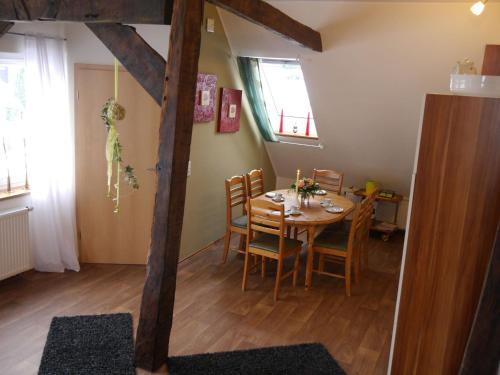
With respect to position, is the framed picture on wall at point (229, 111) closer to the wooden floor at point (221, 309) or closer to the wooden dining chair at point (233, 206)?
the wooden dining chair at point (233, 206)

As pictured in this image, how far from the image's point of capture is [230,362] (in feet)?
10.7

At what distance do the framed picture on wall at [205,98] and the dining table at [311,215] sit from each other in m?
1.03

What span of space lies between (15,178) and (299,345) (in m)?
2.84

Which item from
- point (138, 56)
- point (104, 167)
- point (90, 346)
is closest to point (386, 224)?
point (104, 167)

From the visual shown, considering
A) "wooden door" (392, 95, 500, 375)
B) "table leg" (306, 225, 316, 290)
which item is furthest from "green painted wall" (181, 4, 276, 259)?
"wooden door" (392, 95, 500, 375)

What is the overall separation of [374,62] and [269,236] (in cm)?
189

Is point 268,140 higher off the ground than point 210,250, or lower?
higher

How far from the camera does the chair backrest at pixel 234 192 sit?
4715 mm

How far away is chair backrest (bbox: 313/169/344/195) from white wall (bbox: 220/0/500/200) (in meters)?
0.39

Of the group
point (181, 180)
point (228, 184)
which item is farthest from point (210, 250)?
point (181, 180)

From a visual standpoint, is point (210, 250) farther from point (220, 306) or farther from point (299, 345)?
point (299, 345)

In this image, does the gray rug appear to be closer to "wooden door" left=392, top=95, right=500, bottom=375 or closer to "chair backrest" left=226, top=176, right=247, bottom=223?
"wooden door" left=392, top=95, right=500, bottom=375

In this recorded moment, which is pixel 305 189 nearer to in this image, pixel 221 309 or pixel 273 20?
pixel 221 309

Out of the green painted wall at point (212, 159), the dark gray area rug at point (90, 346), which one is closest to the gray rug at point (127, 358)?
the dark gray area rug at point (90, 346)
